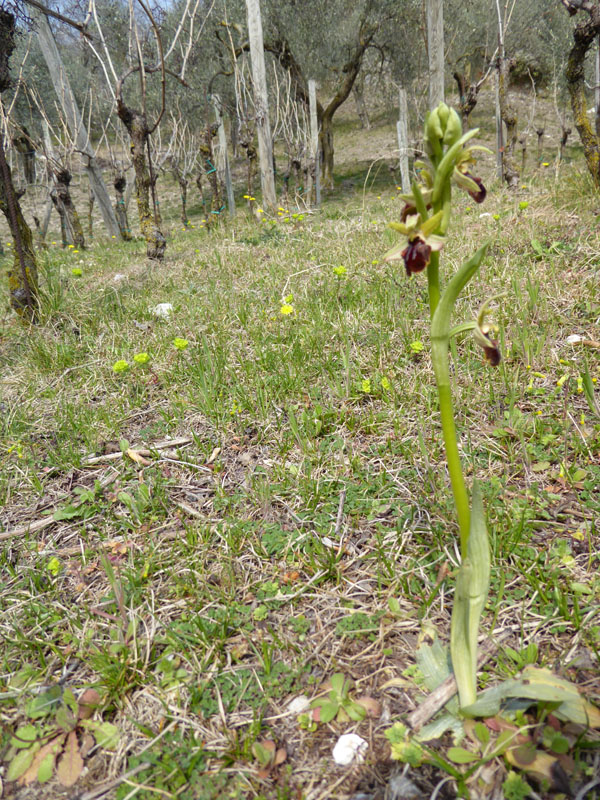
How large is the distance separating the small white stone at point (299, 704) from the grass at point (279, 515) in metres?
0.02

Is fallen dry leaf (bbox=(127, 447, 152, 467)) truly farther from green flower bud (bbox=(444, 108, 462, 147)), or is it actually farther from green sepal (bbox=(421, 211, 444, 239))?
green flower bud (bbox=(444, 108, 462, 147))

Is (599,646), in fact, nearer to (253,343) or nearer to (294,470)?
(294,470)

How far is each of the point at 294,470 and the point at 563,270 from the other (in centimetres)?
243

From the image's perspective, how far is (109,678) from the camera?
4.46 feet

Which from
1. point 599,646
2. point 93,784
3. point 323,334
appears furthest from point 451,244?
point 93,784

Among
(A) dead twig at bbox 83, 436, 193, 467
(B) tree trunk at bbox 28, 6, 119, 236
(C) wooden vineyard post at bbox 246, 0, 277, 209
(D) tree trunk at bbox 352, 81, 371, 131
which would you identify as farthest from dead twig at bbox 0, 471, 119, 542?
(D) tree trunk at bbox 352, 81, 371, 131

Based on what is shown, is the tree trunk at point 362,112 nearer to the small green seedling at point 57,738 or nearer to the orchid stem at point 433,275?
the orchid stem at point 433,275

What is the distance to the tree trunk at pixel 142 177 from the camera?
5.82 m

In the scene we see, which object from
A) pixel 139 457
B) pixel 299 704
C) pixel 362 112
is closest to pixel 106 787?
pixel 299 704

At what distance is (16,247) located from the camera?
3.68 meters

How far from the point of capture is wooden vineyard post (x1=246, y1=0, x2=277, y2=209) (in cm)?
781

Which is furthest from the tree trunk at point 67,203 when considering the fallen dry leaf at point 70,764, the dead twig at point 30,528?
the fallen dry leaf at point 70,764

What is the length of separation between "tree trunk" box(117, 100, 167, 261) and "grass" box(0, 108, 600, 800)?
109 inches

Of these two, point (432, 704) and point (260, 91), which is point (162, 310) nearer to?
point (432, 704)
